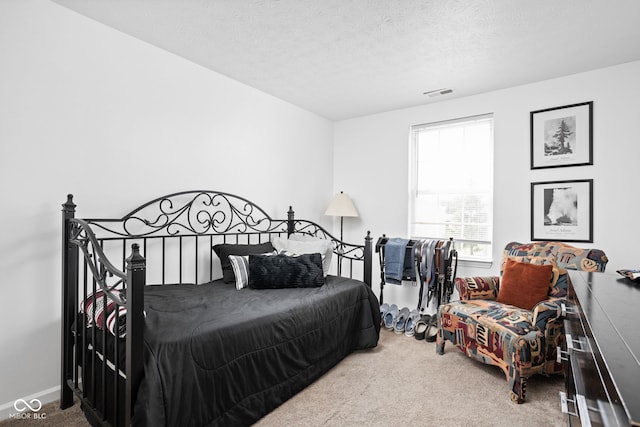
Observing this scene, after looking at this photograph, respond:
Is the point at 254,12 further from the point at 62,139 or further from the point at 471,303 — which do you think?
the point at 471,303

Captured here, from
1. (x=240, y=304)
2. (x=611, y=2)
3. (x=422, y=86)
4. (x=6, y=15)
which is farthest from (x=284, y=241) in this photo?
(x=611, y=2)

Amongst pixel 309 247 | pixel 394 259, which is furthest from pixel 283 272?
pixel 394 259

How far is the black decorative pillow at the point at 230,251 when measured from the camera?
2609 millimetres

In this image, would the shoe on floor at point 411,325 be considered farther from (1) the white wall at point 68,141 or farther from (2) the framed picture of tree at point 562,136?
(1) the white wall at point 68,141

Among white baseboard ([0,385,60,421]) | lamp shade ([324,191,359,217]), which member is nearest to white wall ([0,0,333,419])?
white baseboard ([0,385,60,421])

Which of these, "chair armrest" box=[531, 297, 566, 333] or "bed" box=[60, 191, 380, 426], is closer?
"bed" box=[60, 191, 380, 426]

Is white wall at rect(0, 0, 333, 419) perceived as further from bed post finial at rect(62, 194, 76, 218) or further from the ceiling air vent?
the ceiling air vent

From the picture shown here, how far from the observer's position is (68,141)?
2014 millimetres

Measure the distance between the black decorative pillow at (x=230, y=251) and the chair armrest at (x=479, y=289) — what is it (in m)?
1.66

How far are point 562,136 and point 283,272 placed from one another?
267 centimetres

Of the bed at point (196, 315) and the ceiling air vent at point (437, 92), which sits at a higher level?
the ceiling air vent at point (437, 92)

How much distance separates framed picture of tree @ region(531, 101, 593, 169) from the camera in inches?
110

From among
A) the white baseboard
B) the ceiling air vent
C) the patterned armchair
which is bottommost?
the white baseboard

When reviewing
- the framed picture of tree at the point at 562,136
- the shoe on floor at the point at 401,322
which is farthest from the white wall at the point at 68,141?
the framed picture of tree at the point at 562,136
